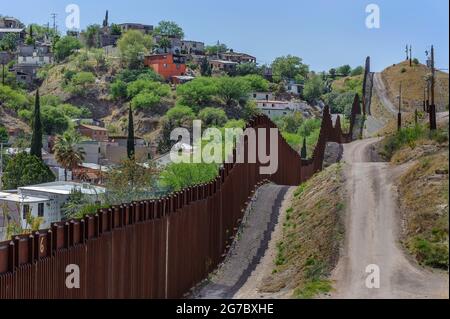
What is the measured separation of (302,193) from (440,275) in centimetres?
1498

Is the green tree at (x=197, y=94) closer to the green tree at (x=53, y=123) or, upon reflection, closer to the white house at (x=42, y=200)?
the green tree at (x=53, y=123)

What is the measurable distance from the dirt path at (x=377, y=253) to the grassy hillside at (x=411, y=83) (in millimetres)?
72872

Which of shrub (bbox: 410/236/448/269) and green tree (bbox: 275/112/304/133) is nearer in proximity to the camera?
shrub (bbox: 410/236/448/269)

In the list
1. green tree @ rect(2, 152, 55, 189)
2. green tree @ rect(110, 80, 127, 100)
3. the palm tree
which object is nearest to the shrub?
green tree @ rect(2, 152, 55, 189)

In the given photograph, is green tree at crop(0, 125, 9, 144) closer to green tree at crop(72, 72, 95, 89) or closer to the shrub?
green tree at crop(72, 72, 95, 89)

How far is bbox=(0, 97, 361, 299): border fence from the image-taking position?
1670 cm

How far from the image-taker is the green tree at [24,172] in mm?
86062

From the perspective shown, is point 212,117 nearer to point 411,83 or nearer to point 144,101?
point 144,101

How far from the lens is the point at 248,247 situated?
3053 cm

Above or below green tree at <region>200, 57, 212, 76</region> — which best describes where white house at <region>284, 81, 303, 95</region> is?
below

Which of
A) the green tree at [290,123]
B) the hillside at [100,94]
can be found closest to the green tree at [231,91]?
the hillside at [100,94]

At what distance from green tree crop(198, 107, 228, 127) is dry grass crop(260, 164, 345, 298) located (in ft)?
360

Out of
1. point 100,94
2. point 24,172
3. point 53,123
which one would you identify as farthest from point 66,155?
point 100,94

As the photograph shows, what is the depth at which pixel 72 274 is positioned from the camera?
18234 millimetres
